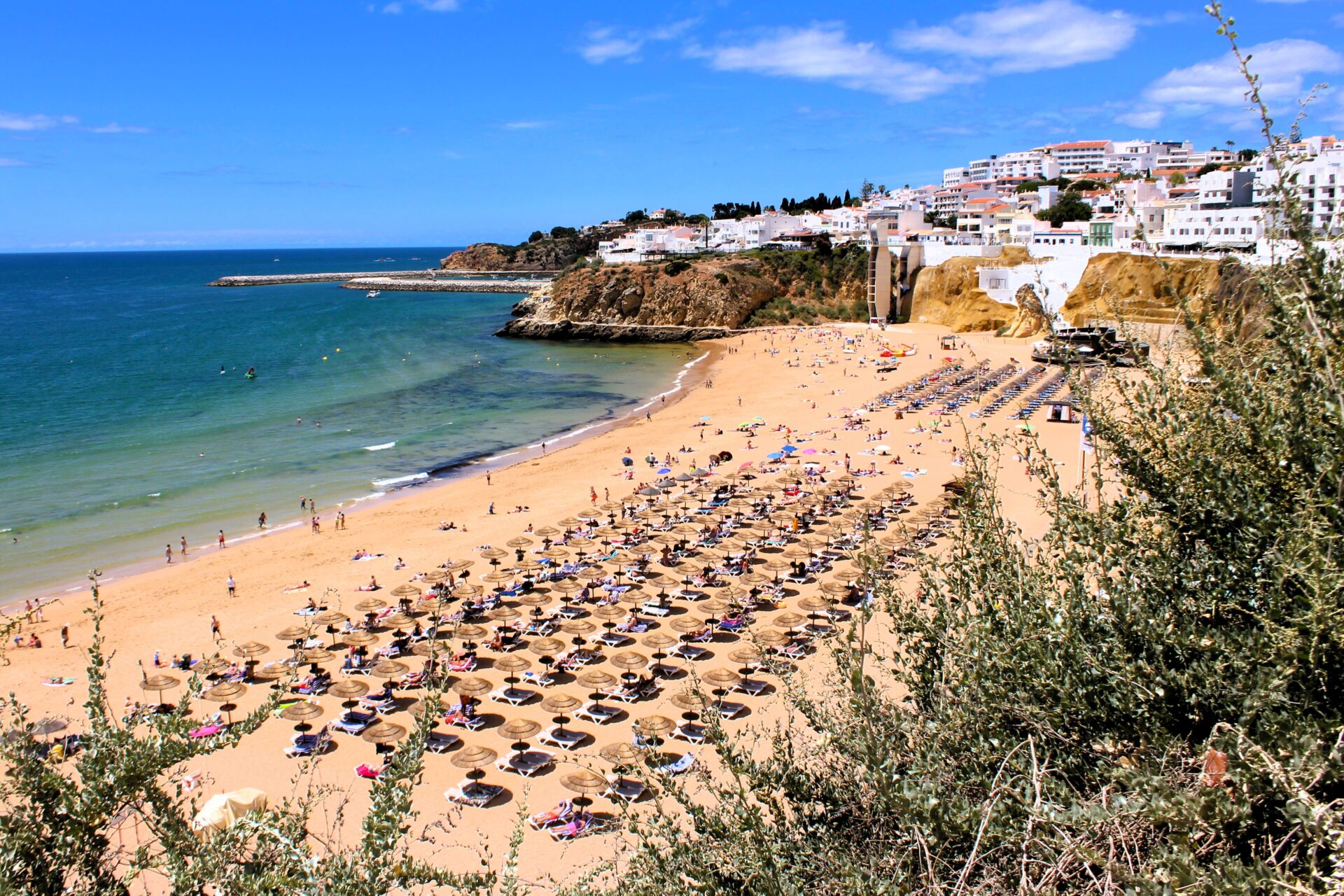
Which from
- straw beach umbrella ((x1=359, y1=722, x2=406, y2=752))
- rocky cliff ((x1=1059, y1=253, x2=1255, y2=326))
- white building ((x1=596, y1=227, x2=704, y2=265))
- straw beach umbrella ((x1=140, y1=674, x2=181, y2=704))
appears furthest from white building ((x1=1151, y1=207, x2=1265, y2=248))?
white building ((x1=596, y1=227, x2=704, y2=265))

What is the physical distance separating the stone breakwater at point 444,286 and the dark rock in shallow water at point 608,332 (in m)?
42.1

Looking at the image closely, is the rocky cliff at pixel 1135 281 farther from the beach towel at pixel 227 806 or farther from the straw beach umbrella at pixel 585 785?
the beach towel at pixel 227 806

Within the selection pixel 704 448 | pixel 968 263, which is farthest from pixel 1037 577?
pixel 968 263

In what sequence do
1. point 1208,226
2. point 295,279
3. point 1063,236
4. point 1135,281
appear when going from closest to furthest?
point 1135,281
point 1208,226
point 1063,236
point 295,279

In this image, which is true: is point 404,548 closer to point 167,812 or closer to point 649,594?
point 649,594

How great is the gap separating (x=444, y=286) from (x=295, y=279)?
41.6 metres

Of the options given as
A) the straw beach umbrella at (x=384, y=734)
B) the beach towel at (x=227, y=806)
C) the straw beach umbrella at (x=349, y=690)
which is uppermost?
the beach towel at (x=227, y=806)

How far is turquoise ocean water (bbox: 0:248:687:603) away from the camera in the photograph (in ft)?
83.3

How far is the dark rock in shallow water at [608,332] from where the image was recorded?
6725cm

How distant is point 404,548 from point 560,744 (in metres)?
11.2

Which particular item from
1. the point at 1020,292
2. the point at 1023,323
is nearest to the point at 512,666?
the point at 1020,292

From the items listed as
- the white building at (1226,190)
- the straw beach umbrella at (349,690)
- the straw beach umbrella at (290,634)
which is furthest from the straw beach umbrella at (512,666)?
the white building at (1226,190)

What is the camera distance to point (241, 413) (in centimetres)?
4016

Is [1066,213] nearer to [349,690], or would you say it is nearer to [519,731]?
[519,731]
